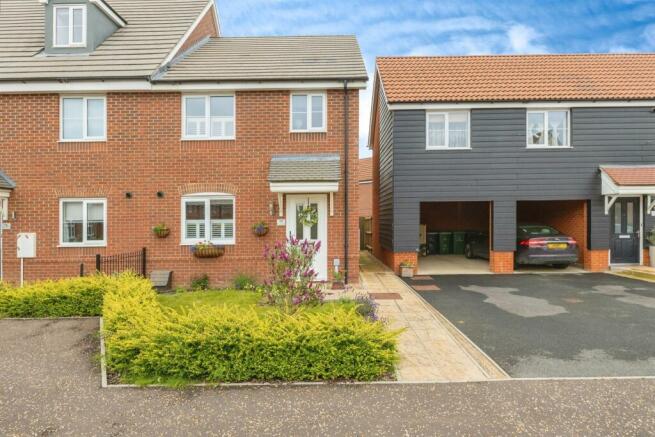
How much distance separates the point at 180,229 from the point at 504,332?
26.8 feet

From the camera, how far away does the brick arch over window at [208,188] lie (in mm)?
9562

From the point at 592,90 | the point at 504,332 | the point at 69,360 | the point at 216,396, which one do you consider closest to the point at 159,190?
the point at 69,360

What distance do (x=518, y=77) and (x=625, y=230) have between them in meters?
6.52

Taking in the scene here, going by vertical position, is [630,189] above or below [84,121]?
below

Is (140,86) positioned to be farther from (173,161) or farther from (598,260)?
(598,260)

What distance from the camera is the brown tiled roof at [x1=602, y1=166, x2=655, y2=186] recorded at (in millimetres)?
10680

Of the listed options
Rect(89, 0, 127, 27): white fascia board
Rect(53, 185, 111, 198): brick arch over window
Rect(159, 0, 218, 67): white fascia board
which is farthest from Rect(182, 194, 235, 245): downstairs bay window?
Rect(89, 0, 127, 27): white fascia board

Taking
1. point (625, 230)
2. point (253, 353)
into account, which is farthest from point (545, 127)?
point (253, 353)

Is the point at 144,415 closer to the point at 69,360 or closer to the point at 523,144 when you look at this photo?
the point at 69,360

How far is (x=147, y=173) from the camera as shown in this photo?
9586 millimetres

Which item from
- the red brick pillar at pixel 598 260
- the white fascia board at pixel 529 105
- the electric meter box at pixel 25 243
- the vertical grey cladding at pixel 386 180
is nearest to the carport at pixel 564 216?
the red brick pillar at pixel 598 260

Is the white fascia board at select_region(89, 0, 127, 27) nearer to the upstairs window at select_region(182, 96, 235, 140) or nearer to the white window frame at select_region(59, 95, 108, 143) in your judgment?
the white window frame at select_region(59, 95, 108, 143)

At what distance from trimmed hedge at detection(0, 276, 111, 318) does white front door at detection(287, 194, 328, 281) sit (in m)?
4.65

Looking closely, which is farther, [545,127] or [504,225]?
[545,127]
